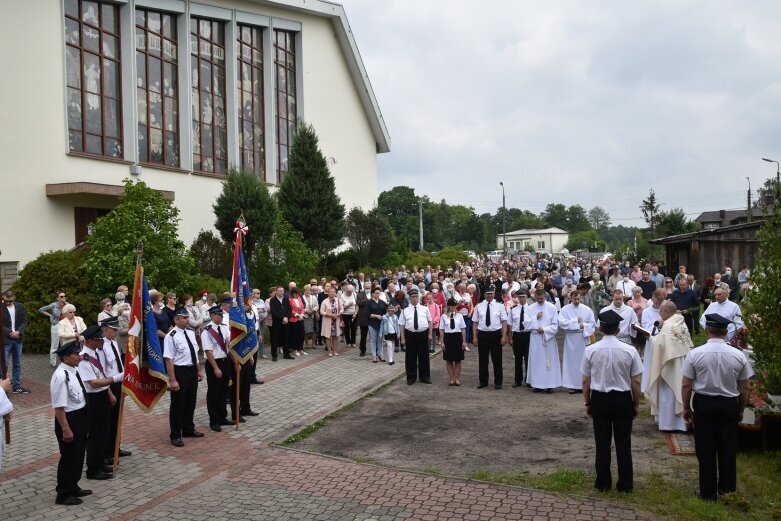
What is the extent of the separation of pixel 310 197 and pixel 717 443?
2265cm

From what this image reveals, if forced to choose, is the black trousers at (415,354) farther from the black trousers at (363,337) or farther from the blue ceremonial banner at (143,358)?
the blue ceremonial banner at (143,358)

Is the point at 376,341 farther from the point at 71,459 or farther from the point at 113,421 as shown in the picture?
the point at 71,459

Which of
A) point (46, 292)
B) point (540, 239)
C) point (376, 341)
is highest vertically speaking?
point (540, 239)

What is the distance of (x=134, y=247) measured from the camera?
17.5 m

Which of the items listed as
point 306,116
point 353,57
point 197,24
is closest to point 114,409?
point 197,24

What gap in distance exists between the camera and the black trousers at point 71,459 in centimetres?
746

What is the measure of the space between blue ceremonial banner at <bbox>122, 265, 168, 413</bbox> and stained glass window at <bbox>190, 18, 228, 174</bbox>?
20555mm

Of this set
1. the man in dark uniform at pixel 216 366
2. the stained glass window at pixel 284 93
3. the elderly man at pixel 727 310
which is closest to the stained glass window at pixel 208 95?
the stained glass window at pixel 284 93

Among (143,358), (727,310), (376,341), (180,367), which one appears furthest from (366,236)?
(143,358)

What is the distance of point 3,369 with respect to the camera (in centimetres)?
700

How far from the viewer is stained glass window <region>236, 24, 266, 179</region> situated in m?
31.5

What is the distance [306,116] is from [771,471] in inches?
1191

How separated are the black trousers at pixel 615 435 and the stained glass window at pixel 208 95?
24390 mm

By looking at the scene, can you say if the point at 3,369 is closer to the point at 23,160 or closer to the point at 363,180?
the point at 23,160
